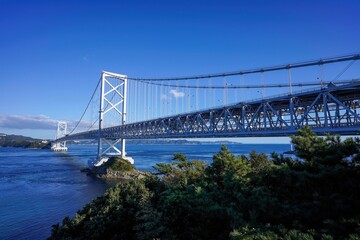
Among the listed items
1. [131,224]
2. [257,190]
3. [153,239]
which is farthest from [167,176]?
[257,190]

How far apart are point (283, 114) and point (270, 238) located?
61.4ft

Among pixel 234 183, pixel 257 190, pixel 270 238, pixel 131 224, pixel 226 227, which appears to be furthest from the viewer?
pixel 131 224

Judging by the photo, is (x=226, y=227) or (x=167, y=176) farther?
(x=167, y=176)

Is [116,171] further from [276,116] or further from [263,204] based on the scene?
[263,204]

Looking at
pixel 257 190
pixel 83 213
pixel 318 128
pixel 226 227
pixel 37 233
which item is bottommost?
pixel 37 233

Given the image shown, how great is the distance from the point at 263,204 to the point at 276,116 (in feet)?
46.2

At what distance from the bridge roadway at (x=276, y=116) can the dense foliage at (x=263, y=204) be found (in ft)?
26.8

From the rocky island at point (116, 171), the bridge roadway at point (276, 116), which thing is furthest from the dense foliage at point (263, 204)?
the rocky island at point (116, 171)

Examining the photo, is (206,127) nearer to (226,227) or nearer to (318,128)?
(318,128)

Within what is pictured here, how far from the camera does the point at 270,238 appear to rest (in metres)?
6.52

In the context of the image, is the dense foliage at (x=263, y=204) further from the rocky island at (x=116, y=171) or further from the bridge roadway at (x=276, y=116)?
the rocky island at (x=116, y=171)

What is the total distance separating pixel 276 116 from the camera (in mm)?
21656

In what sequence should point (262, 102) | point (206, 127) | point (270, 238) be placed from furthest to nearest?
1. point (206, 127)
2. point (262, 102)
3. point (270, 238)

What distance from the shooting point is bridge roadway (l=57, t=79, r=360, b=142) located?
17297 millimetres
